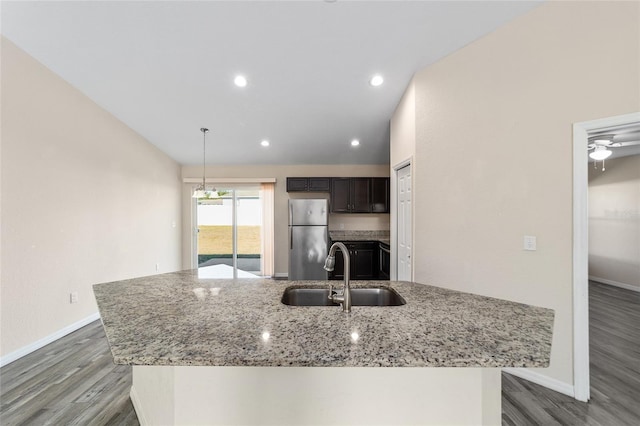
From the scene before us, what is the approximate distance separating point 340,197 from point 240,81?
2.81m

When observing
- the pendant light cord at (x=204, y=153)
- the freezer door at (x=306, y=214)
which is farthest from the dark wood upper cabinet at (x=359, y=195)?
the pendant light cord at (x=204, y=153)

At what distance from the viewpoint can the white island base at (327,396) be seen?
0.94m

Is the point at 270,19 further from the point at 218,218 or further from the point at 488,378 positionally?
the point at 218,218

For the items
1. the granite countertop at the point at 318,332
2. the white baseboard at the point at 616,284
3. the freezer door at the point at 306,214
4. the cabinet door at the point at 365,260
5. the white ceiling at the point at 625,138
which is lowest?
the white baseboard at the point at 616,284

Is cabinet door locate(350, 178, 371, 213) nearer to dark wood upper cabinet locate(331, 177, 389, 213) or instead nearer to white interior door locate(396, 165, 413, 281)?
dark wood upper cabinet locate(331, 177, 389, 213)

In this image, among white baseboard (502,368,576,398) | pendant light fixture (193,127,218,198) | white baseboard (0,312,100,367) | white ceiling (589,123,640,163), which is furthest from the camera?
pendant light fixture (193,127,218,198)

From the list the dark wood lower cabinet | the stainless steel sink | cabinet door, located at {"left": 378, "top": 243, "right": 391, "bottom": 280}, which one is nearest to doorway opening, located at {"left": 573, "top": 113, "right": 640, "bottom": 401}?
the stainless steel sink

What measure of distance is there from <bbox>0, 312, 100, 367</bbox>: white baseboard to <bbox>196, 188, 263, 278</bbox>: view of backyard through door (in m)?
2.49

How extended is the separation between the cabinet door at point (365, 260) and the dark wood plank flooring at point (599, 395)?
2.75 m

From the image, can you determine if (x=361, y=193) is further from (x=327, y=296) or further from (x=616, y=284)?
(x=616, y=284)

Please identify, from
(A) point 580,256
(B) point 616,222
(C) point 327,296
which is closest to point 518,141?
(A) point 580,256

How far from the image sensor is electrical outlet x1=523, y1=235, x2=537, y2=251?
202 cm

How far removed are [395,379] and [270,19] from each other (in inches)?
101

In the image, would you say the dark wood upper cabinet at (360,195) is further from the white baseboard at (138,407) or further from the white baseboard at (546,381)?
the white baseboard at (138,407)
